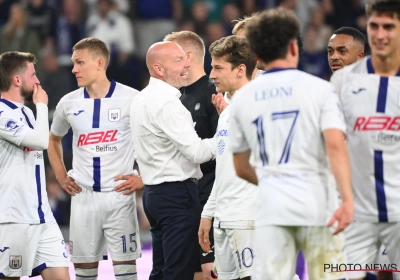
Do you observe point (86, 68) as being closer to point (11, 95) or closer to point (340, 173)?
point (11, 95)

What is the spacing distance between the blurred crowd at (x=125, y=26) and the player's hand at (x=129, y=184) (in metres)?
6.39

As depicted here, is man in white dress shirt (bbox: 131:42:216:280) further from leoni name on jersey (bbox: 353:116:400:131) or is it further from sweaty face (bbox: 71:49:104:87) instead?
leoni name on jersey (bbox: 353:116:400:131)

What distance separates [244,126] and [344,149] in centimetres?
58

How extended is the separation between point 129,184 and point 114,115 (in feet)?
2.04

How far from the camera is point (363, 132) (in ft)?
16.2

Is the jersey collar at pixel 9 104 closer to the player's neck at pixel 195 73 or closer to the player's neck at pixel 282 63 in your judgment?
the player's neck at pixel 195 73

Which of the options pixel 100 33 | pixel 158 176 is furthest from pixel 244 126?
pixel 100 33

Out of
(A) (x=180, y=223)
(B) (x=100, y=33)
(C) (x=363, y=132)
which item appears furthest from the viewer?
(B) (x=100, y=33)

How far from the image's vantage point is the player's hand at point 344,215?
13.8 feet

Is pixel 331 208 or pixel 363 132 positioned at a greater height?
pixel 363 132

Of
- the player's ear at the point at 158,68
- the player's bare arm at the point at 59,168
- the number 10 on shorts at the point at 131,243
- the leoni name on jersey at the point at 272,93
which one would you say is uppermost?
the player's ear at the point at 158,68

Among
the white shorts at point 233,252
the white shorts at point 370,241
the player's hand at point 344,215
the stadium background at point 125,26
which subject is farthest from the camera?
the stadium background at point 125,26

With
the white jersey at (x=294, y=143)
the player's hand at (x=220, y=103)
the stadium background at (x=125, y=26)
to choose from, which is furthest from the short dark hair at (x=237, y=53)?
the stadium background at (x=125, y=26)

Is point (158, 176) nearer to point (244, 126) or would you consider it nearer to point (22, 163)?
point (22, 163)
